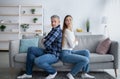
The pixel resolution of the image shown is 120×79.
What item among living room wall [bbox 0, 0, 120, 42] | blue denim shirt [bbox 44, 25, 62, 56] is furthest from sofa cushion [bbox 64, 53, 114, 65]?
living room wall [bbox 0, 0, 120, 42]

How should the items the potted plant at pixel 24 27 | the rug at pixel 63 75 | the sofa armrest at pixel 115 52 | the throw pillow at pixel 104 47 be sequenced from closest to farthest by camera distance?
the rug at pixel 63 75 → the sofa armrest at pixel 115 52 → the throw pillow at pixel 104 47 → the potted plant at pixel 24 27

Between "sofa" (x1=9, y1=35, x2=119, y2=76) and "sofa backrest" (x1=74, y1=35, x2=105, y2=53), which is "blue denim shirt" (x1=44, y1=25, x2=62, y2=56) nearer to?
"sofa" (x1=9, y1=35, x2=119, y2=76)

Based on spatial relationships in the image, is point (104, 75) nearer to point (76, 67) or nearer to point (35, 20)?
point (76, 67)

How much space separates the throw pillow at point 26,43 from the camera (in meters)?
4.31

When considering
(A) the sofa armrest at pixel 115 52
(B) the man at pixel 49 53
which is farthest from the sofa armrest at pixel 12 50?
(A) the sofa armrest at pixel 115 52

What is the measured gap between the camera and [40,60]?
360 cm

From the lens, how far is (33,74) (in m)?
4.11

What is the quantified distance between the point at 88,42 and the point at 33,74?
136 cm

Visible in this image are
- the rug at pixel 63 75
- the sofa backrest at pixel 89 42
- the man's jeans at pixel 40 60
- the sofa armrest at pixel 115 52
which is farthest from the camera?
Answer: the sofa backrest at pixel 89 42

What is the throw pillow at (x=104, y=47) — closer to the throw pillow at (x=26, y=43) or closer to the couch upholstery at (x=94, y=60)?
the couch upholstery at (x=94, y=60)

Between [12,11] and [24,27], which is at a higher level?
[12,11]

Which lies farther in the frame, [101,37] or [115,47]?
[101,37]

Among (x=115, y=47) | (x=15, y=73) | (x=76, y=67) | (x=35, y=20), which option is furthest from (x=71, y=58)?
(x=35, y=20)

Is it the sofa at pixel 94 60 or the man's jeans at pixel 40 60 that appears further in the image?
the sofa at pixel 94 60
